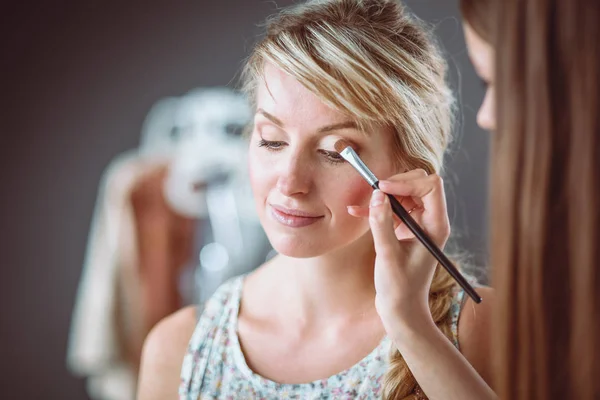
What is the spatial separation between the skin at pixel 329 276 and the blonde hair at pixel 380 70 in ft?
0.07

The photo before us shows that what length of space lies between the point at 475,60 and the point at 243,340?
492 mm

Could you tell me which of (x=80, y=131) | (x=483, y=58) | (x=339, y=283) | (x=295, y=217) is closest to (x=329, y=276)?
(x=339, y=283)

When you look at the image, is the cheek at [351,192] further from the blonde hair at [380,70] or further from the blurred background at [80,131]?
the blurred background at [80,131]

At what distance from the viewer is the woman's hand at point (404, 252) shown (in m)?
0.71

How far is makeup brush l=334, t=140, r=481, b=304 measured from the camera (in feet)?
2.22

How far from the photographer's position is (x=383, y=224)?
0.71 meters

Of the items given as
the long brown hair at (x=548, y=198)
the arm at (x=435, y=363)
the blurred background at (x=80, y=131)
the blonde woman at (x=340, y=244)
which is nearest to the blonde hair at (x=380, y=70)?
the blonde woman at (x=340, y=244)

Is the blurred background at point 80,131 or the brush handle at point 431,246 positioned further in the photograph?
the blurred background at point 80,131

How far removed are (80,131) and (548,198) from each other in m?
1.44

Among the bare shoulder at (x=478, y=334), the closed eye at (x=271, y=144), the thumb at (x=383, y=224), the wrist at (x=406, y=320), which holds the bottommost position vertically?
the bare shoulder at (x=478, y=334)

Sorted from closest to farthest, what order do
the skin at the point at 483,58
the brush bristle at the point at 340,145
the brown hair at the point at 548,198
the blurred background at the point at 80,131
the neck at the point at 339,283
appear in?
the brown hair at the point at 548,198 → the skin at the point at 483,58 → the brush bristle at the point at 340,145 → the neck at the point at 339,283 → the blurred background at the point at 80,131

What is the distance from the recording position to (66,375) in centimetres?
179

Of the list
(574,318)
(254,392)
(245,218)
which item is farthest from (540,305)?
(245,218)

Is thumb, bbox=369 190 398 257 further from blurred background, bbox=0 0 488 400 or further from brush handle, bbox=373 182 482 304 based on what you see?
blurred background, bbox=0 0 488 400
